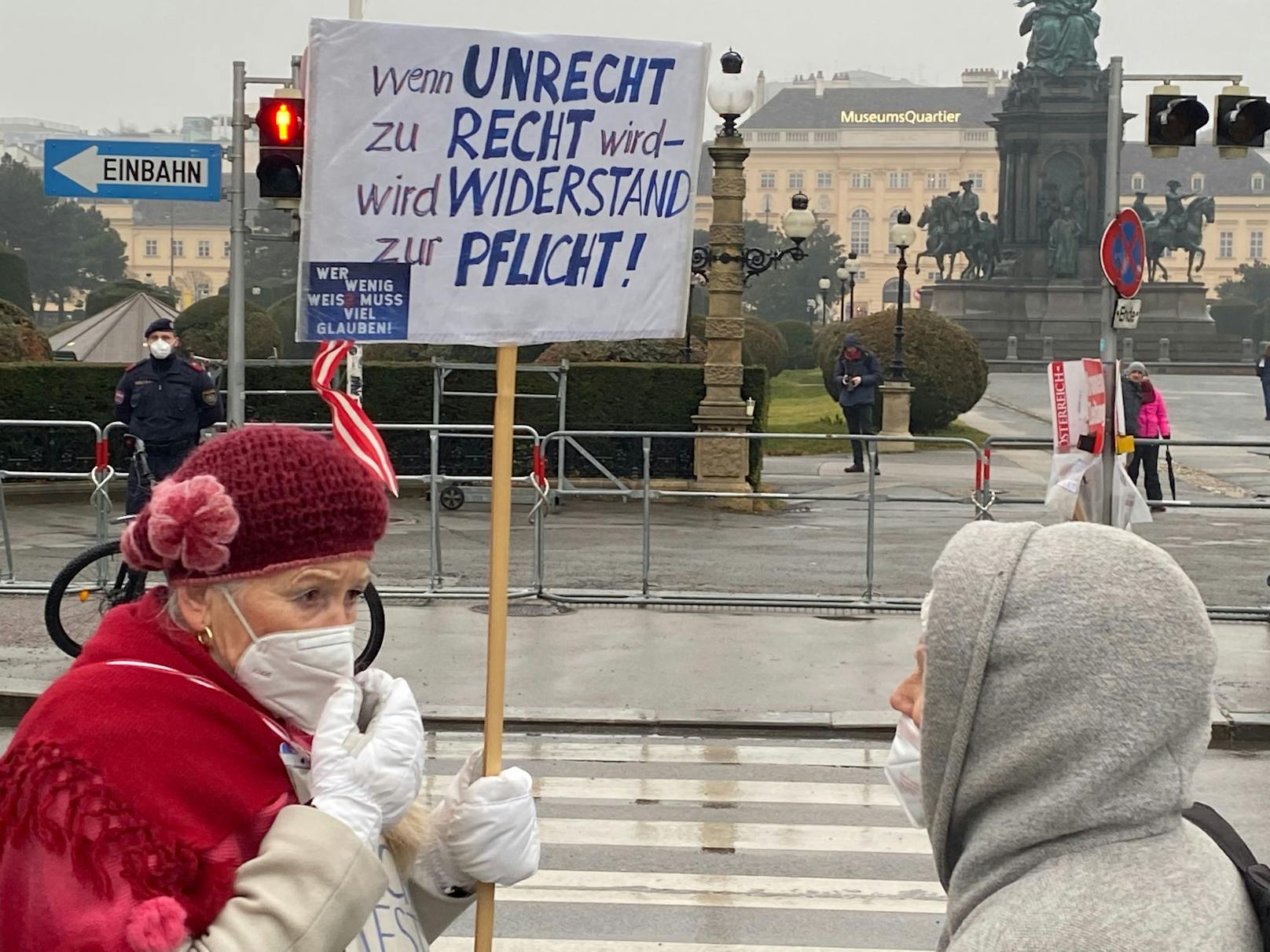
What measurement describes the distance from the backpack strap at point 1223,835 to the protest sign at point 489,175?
1985 mm

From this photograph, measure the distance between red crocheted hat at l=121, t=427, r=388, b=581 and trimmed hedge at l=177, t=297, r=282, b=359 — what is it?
30.9 m

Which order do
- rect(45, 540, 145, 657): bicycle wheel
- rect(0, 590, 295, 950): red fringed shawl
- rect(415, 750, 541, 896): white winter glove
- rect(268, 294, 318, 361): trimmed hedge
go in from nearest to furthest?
rect(0, 590, 295, 950): red fringed shawl
rect(415, 750, 541, 896): white winter glove
rect(45, 540, 145, 657): bicycle wheel
rect(268, 294, 318, 361): trimmed hedge

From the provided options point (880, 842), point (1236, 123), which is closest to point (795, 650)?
point (880, 842)

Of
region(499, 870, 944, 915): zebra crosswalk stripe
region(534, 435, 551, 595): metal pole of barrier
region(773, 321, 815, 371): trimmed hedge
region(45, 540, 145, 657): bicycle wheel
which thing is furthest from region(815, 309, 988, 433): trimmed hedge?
region(773, 321, 815, 371): trimmed hedge

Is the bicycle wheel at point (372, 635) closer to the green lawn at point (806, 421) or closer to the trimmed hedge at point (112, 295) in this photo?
the green lawn at point (806, 421)

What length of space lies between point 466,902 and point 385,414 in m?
18.7

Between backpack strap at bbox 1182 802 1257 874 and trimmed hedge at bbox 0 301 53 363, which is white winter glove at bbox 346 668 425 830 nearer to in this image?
backpack strap at bbox 1182 802 1257 874

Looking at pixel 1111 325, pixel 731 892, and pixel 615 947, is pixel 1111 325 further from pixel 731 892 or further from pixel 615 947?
pixel 615 947

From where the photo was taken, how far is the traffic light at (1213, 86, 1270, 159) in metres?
15.0

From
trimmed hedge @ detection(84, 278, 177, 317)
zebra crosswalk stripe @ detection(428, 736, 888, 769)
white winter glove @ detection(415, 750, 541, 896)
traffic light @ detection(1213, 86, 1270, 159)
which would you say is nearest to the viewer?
white winter glove @ detection(415, 750, 541, 896)

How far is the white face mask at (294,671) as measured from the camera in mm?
2465

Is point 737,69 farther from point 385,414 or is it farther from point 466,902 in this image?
point 466,902

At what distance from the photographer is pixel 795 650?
37.7 feet

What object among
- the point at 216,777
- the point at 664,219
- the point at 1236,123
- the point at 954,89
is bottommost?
the point at 216,777
